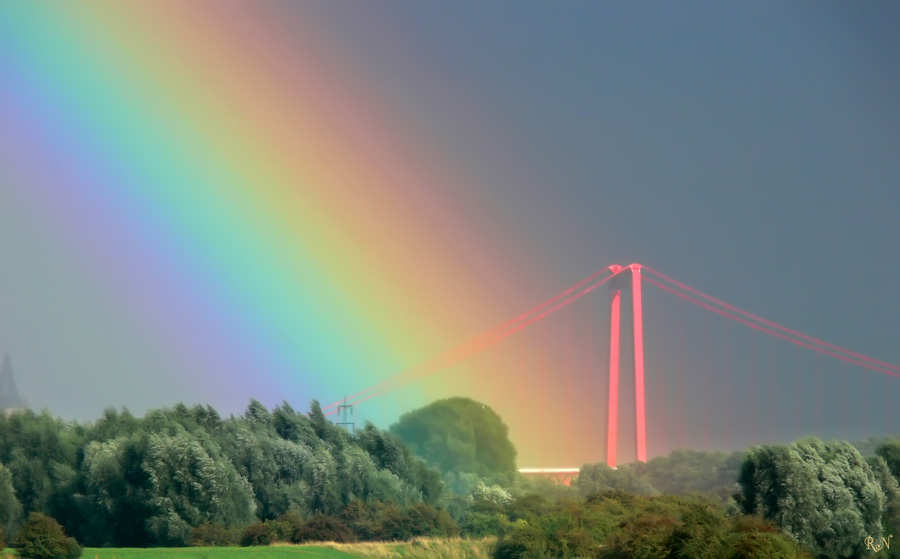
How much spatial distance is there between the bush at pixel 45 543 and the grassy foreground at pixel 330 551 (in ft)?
2.89

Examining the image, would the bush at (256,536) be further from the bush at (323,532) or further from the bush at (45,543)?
the bush at (45,543)

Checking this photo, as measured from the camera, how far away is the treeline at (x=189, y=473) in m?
75.2

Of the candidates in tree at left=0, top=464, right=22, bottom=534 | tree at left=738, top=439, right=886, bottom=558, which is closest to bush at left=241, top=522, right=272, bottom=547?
tree at left=0, top=464, right=22, bottom=534

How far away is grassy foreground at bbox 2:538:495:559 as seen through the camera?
204 feet

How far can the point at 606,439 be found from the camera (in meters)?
124

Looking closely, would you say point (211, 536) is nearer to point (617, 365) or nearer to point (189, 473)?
point (189, 473)

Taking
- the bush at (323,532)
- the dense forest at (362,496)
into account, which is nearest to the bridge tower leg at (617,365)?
the dense forest at (362,496)

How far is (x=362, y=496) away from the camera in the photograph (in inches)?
3425

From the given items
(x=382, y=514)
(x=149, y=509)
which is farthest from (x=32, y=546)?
(x=382, y=514)

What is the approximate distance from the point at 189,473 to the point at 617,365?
207ft

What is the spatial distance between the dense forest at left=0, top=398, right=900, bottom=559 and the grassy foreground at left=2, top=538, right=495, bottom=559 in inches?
101

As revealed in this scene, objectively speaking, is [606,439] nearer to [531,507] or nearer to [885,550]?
[531,507]

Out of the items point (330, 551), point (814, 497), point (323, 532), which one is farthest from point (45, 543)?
point (814, 497)

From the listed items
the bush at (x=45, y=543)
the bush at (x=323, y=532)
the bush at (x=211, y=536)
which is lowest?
the bush at (x=45, y=543)
